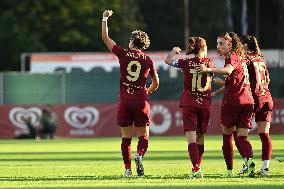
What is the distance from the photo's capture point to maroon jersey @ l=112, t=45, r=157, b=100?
18109mm

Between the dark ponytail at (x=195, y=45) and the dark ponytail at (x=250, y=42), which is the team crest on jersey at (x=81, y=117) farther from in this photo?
the dark ponytail at (x=195, y=45)

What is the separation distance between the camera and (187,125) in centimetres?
1762

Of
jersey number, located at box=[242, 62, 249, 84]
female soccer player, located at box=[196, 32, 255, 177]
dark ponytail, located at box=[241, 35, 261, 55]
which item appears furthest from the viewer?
dark ponytail, located at box=[241, 35, 261, 55]

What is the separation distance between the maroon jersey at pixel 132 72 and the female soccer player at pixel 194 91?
0.73m

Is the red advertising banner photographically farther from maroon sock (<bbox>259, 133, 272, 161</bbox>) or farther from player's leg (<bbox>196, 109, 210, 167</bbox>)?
player's leg (<bbox>196, 109, 210, 167</bbox>)

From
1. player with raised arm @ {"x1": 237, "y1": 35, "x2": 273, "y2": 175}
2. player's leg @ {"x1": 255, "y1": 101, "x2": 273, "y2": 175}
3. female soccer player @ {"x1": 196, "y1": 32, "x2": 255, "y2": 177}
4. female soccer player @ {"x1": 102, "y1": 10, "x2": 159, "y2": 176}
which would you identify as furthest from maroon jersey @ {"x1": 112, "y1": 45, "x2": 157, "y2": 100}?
player's leg @ {"x1": 255, "y1": 101, "x2": 273, "y2": 175}

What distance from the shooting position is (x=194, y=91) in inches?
699

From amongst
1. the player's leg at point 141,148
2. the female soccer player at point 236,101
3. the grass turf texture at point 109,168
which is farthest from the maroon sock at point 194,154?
the player's leg at point 141,148

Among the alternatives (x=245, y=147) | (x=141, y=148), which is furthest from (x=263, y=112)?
(x=141, y=148)

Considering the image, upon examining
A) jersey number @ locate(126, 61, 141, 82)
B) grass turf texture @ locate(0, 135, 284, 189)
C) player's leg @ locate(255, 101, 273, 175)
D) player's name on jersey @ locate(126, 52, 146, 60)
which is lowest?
grass turf texture @ locate(0, 135, 284, 189)

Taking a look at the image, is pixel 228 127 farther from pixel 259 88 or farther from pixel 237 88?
pixel 259 88

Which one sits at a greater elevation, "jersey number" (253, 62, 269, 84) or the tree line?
the tree line

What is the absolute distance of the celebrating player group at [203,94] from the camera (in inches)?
694

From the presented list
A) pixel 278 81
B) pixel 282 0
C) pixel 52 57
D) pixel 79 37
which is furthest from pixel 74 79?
pixel 79 37
